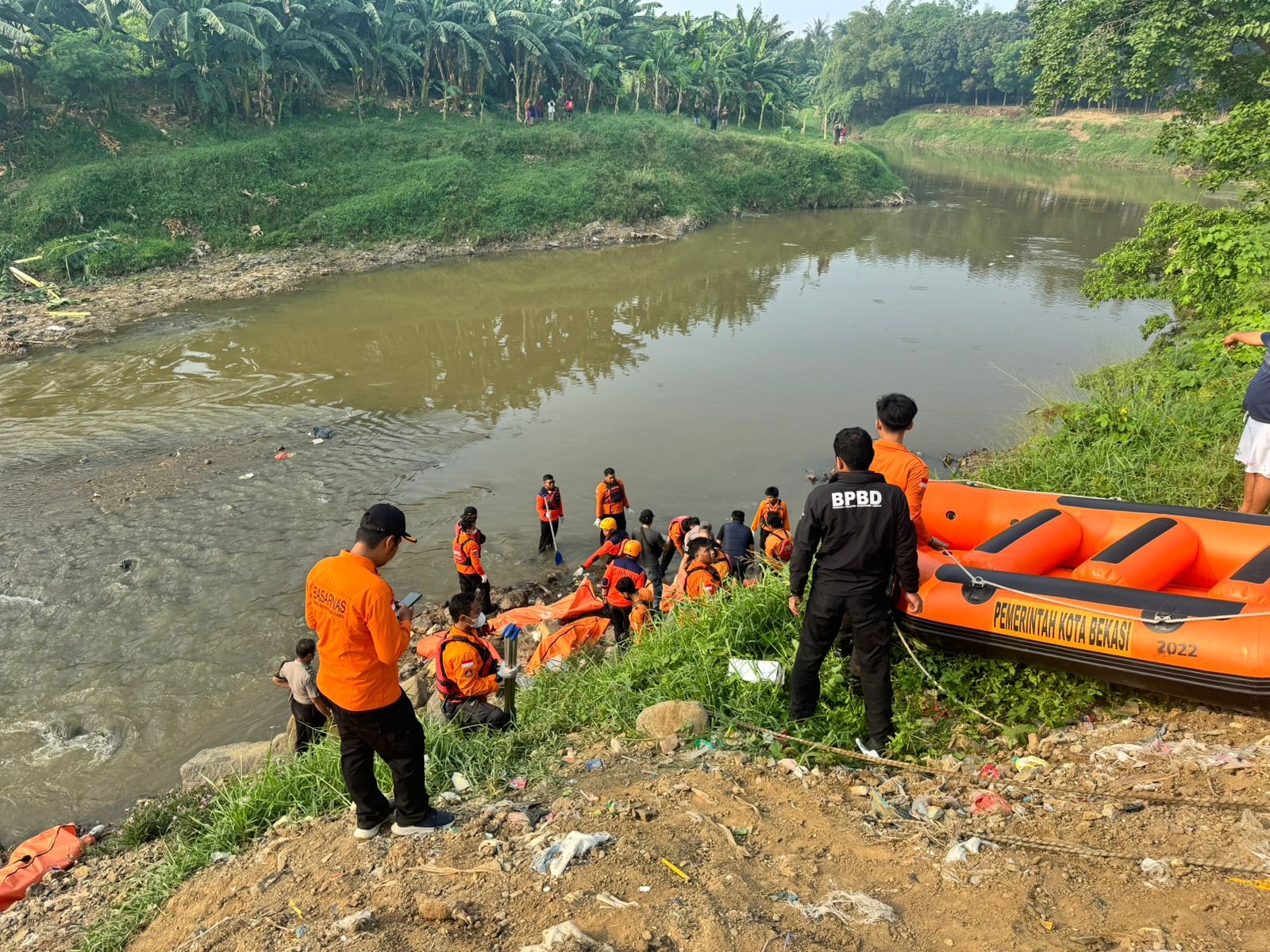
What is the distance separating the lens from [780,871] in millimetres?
3156

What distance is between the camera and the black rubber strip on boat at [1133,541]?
4.74 metres

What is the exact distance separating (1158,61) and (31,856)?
1433 centimetres

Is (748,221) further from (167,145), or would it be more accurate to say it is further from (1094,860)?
(1094,860)

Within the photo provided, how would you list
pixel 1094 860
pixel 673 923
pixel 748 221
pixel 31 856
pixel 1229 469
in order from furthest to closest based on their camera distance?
pixel 748 221 → pixel 1229 469 → pixel 31 856 → pixel 1094 860 → pixel 673 923

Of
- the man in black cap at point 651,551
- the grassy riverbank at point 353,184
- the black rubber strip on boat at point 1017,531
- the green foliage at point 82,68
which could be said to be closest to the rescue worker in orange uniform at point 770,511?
the man in black cap at point 651,551

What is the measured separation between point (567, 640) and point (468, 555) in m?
1.42

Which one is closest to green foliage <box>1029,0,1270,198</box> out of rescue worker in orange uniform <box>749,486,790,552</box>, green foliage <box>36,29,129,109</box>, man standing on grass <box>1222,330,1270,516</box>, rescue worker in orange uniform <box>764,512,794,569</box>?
man standing on grass <box>1222,330,1270,516</box>

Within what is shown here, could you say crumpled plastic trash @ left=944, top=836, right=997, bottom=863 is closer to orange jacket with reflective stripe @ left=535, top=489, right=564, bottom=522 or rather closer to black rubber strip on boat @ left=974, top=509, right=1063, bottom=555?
black rubber strip on boat @ left=974, top=509, right=1063, bottom=555

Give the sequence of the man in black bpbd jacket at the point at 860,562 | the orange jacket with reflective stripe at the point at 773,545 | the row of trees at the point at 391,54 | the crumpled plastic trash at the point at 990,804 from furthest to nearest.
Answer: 1. the row of trees at the point at 391,54
2. the orange jacket with reflective stripe at the point at 773,545
3. the man in black bpbd jacket at the point at 860,562
4. the crumpled plastic trash at the point at 990,804

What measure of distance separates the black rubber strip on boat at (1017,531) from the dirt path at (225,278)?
17481 mm

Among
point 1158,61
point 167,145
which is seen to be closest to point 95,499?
point 1158,61

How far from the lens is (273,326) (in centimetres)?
1734

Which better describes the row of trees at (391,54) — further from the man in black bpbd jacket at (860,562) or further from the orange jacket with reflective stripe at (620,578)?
the man in black bpbd jacket at (860,562)

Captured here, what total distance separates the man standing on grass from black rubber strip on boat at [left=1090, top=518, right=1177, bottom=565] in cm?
92
